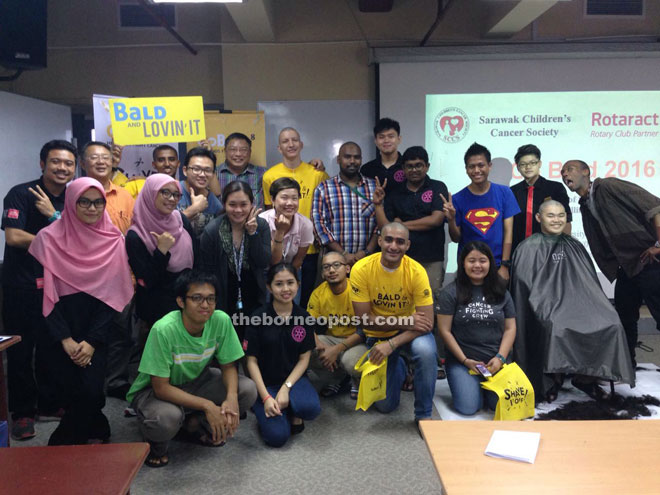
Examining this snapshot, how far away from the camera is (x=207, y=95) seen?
543 cm

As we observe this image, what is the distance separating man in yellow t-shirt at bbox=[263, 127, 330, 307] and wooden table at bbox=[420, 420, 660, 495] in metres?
1.87

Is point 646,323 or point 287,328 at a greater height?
point 287,328

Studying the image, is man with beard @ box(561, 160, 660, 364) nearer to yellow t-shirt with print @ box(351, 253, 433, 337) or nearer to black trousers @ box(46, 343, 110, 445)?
yellow t-shirt with print @ box(351, 253, 433, 337)

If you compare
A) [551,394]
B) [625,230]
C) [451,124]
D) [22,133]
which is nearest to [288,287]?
[551,394]

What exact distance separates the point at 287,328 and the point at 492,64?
331 cm

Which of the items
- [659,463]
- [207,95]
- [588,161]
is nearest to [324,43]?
[207,95]

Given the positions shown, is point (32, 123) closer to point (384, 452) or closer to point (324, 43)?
point (324, 43)

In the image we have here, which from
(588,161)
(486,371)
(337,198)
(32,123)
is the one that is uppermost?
(32,123)

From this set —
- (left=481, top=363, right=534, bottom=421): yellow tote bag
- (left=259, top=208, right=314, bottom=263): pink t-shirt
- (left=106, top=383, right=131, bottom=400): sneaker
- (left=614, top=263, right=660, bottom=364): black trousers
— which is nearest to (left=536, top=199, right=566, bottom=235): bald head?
(left=614, top=263, right=660, bottom=364): black trousers

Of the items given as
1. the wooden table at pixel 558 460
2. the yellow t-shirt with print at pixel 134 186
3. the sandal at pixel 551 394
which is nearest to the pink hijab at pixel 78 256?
the yellow t-shirt with print at pixel 134 186

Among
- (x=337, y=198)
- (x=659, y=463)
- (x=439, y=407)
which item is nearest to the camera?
(x=659, y=463)

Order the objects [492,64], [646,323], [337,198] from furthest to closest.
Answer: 1. [492,64]
2. [646,323]
3. [337,198]

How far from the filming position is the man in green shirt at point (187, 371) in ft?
7.60

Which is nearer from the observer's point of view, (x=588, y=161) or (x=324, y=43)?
(x=588, y=161)
